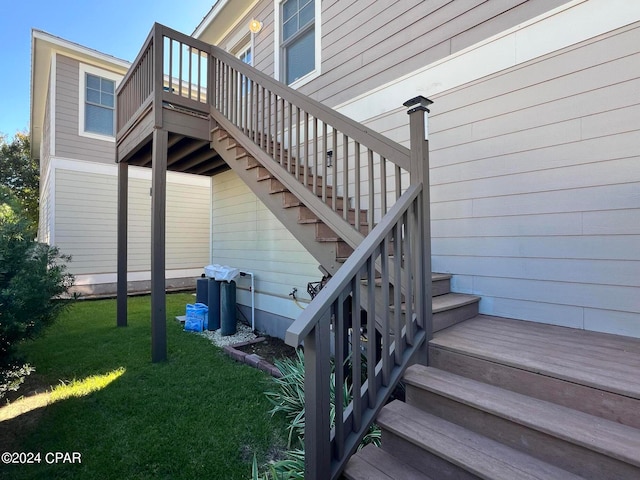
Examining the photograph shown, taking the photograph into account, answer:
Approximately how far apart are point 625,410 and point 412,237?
1.23 m

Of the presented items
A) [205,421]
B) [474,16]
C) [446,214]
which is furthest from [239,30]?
[205,421]

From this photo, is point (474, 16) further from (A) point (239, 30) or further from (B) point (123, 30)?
(B) point (123, 30)

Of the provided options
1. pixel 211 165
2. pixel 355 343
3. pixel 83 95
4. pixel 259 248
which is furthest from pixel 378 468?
pixel 83 95

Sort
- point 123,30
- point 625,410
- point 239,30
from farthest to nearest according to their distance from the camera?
point 123,30
point 239,30
point 625,410

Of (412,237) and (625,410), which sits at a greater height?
(412,237)

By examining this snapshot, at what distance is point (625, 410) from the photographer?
1355 millimetres

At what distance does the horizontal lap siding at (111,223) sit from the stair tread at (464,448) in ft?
29.8

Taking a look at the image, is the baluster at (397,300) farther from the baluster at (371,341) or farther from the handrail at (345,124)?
the handrail at (345,124)

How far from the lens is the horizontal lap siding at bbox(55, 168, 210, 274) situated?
319 inches

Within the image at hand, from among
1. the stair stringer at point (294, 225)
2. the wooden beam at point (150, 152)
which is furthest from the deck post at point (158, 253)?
the stair stringer at point (294, 225)

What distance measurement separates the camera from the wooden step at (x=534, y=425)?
1.22 meters

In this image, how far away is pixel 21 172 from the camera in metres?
15.6

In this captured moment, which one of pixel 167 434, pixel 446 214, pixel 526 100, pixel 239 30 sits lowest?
pixel 167 434

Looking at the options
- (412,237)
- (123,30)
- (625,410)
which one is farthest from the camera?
(123,30)
